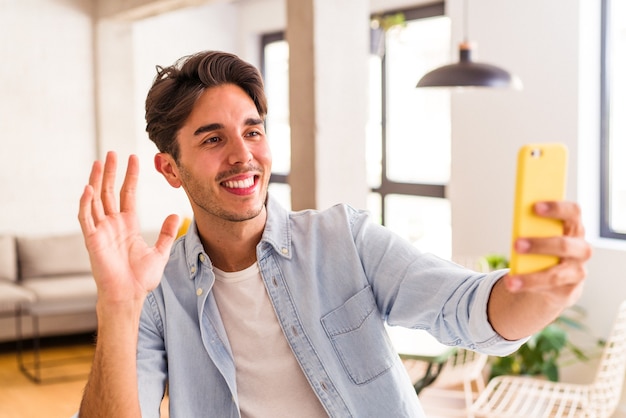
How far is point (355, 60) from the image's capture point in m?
4.15

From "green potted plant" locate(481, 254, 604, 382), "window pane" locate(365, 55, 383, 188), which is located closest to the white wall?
"window pane" locate(365, 55, 383, 188)

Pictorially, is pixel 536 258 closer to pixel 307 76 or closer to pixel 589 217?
pixel 307 76

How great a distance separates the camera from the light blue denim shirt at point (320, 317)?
1.56 m

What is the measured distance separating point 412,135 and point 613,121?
174 centimetres

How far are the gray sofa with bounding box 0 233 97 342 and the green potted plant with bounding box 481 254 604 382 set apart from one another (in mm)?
2854

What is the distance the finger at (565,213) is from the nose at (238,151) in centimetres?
74

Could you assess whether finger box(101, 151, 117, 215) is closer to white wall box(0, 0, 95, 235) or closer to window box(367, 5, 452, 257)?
window box(367, 5, 452, 257)

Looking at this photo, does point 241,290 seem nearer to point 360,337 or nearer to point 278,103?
point 360,337

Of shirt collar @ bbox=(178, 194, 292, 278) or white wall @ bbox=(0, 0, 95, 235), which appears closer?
shirt collar @ bbox=(178, 194, 292, 278)

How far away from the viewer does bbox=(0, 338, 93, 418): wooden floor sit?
4820 millimetres

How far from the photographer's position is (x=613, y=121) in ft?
15.2

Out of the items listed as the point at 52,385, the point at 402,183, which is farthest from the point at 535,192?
the point at 402,183

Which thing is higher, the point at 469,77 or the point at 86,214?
the point at 469,77

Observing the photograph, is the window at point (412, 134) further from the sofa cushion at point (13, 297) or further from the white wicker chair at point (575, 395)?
the sofa cushion at point (13, 297)
